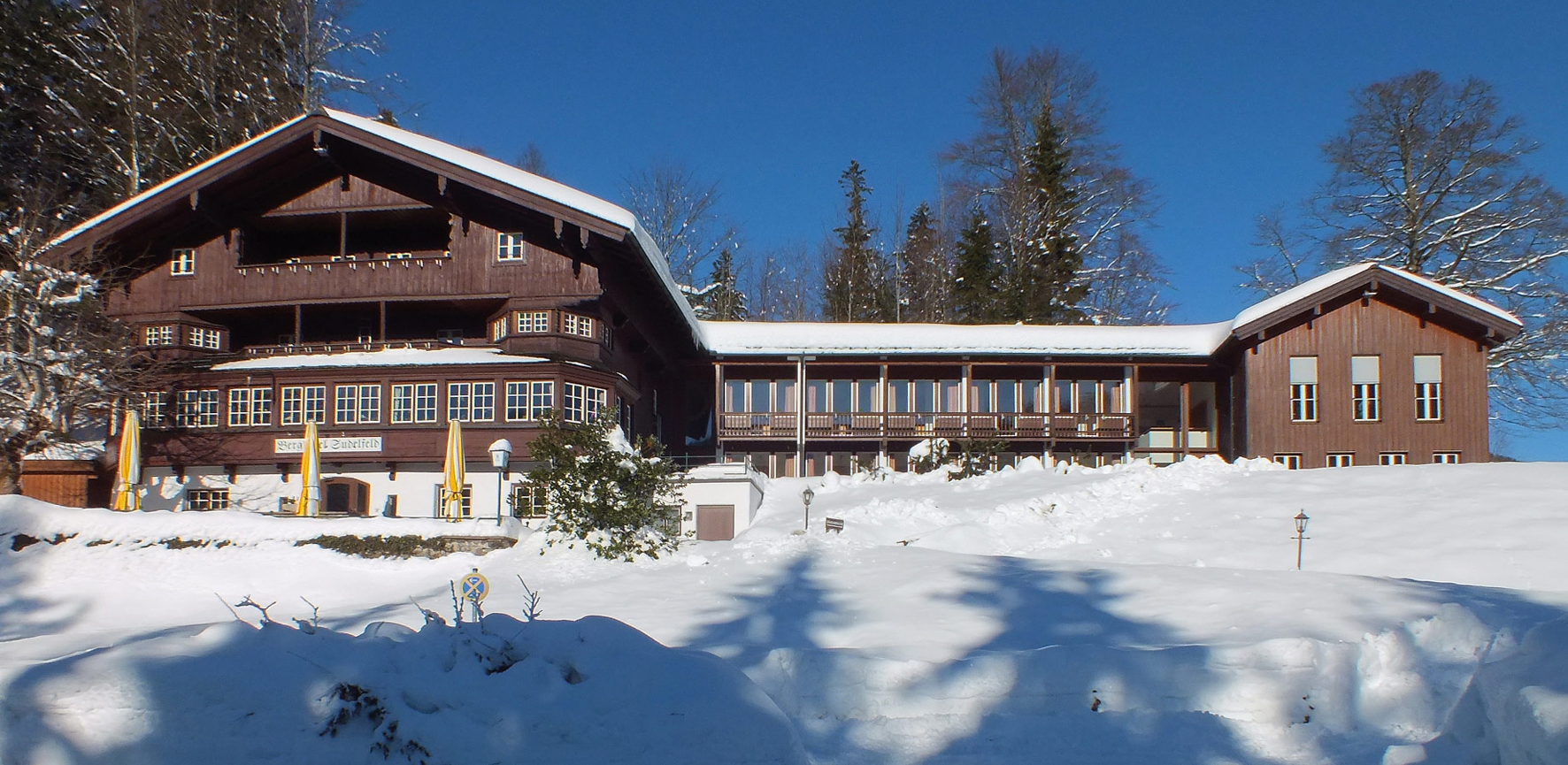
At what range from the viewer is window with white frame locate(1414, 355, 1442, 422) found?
101 feet

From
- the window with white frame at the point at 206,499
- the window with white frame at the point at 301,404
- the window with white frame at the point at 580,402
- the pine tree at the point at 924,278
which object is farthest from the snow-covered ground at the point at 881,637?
the pine tree at the point at 924,278

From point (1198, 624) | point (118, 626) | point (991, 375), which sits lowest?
point (118, 626)

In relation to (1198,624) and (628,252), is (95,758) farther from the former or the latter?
(628,252)

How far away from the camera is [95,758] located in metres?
4.95

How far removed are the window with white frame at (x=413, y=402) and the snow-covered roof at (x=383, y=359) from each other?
1.87 ft

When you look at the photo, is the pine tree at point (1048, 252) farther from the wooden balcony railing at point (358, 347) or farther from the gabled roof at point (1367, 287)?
the wooden balcony railing at point (358, 347)

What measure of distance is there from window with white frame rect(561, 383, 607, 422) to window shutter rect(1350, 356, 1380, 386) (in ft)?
73.0

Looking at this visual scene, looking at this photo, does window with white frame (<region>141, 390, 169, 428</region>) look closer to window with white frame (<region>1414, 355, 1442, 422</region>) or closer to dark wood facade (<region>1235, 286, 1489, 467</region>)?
dark wood facade (<region>1235, 286, 1489, 467</region>)

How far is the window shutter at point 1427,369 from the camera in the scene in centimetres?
3072

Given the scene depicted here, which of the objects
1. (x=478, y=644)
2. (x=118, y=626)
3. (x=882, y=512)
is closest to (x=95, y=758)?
(x=478, y=644)

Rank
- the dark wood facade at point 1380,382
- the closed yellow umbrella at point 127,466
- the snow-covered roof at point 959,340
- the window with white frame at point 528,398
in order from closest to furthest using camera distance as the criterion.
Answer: the closed yellow umbrella at point 127,466, the window with white frame at point 528,398, the dark wood facade at point 1380,382, the snow-covered roof at point 959,340

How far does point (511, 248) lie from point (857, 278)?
2745 cm

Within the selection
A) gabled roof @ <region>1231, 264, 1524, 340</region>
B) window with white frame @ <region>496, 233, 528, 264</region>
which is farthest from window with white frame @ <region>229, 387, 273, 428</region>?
gabled roof @ <region>1231, 264, 1524, 340</region>

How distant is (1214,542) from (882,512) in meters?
6.76
